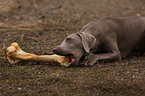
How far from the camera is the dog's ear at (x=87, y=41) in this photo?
4442 millimetres

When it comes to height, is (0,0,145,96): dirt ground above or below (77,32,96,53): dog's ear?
below

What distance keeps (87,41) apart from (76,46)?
25cm

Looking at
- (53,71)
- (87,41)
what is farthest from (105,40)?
(53,71)

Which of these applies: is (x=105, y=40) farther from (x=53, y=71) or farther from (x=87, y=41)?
(x=53, y=71)

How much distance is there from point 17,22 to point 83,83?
522 centimetres

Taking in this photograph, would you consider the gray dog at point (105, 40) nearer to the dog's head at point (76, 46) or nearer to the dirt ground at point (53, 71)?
the dog's head at point (76, 46)

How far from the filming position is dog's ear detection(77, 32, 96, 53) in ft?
14.6

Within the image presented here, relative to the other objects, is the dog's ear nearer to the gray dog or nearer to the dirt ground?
the gray dog

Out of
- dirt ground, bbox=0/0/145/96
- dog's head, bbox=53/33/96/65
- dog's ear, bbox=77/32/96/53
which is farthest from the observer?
dog's ear, bbox=77/32/96/53

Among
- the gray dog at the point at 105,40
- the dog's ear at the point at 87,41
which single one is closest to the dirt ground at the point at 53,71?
Result: the gray dog at the point at 105,40

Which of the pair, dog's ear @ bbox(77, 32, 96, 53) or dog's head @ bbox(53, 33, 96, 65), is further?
dog's ear @ bbox(77, 32, 96, 53)

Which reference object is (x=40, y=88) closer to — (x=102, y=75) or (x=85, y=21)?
(x=102, y=75)

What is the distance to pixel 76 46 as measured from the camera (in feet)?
14.5

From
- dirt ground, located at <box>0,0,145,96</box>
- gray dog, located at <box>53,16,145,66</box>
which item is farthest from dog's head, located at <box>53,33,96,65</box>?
dirt ground, located at <box>0,0,145,96</box>
